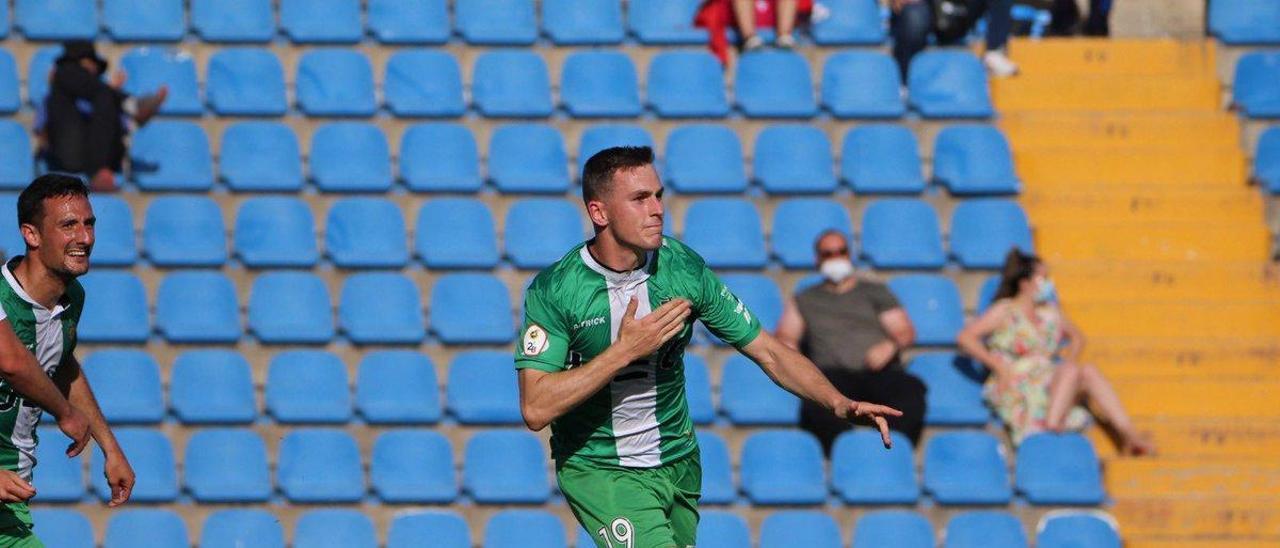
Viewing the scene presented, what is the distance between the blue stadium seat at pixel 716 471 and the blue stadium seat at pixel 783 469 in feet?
0.35

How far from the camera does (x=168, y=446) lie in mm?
10484

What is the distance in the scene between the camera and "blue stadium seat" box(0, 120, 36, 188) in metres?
11.8

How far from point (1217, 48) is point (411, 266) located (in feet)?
20.5

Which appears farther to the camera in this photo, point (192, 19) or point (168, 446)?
point (192, 19)

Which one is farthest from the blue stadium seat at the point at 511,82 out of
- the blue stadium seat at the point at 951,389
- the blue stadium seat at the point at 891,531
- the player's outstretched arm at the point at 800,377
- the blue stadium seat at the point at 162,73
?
the player's outstretched arm at the point at 800,377

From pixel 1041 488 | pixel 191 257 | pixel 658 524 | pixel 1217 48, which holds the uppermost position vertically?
pixel 1217 48

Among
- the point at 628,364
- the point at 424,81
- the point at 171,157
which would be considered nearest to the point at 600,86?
the point at 424,81

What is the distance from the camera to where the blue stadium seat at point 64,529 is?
10.1 metres

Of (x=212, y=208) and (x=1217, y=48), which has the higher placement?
(x=1217, y=48)

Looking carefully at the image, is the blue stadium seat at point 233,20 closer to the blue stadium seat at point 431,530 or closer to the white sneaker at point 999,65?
the blue stadium seat at point 431,530

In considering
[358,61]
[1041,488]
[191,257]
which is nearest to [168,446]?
[191,257]

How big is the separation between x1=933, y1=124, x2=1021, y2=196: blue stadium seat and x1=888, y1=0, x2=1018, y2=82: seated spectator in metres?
0.84

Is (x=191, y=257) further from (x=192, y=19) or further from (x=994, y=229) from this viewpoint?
(x=994, y=229)

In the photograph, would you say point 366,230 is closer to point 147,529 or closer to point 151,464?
point 151,464
